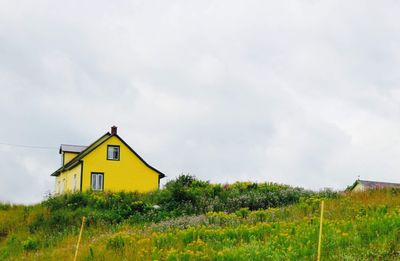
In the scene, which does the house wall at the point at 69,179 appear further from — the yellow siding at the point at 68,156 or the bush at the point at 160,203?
the bush at the point at 160,203

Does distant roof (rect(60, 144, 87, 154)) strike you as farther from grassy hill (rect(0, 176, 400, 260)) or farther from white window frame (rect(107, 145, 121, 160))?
grassy hill (rect(0, 176, 400, 260))

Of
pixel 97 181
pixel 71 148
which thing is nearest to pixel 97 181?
pixel 97 181

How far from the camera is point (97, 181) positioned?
148 feet

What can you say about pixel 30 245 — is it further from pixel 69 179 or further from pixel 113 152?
→ pixel 69 179

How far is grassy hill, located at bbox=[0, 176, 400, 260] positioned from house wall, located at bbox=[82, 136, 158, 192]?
1052 cm

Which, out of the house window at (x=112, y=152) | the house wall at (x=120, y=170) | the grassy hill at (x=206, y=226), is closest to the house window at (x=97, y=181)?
the house wall at (x=120, y=170)

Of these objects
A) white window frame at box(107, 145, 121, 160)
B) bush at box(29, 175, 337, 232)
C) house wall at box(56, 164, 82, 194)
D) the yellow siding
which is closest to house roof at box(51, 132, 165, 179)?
house wall at box(56, 164, 82, 194)

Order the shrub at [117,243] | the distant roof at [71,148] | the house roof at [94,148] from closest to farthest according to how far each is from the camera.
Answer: the shrub at [117,243]
the house roof at [94,148]
the distant roof at [71,148]

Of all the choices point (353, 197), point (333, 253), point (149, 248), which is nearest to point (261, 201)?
point (353, 197)

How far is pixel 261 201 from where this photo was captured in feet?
94.5

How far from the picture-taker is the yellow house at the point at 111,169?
44.9 meters

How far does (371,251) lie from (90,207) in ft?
65.6

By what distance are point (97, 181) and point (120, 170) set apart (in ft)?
6.28

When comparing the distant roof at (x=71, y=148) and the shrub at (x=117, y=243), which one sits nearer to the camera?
the shrub at (x=117, y=243)
